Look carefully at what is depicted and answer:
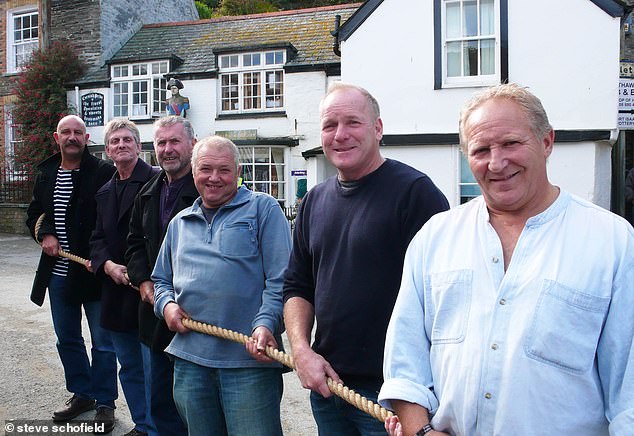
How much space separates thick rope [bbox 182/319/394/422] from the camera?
6.33 ft

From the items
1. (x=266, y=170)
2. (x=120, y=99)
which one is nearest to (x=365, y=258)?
(x=266, y=170)

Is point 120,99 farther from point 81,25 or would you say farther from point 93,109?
point 81,25

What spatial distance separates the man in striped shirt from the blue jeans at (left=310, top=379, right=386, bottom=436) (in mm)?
2389

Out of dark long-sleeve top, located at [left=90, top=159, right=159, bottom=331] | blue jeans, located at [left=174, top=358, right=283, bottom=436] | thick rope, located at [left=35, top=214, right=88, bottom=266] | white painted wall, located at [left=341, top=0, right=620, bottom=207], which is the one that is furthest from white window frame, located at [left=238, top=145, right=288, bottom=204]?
blue jeans, located at [left=174, top=358, right=283, bottom=436]

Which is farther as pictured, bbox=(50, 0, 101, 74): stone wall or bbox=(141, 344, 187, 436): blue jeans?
bbox=(50, 0, 101, 74): stone wall

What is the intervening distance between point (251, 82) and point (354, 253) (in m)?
15.4

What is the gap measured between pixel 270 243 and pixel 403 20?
1094 centimetres

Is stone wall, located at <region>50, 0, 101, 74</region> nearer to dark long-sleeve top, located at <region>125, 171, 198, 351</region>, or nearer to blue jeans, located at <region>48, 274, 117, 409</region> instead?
blue jeans, located at <region>48, 274, 117, 409</region>

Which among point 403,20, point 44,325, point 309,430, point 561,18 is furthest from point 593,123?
point 44,325

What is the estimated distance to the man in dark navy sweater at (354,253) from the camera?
7.20 ft

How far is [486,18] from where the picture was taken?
39.9 ft

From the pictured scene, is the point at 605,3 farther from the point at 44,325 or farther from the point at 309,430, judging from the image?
the point at 44,325

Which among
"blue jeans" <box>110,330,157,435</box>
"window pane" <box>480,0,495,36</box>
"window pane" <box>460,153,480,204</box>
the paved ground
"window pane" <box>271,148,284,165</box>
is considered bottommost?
the paved ground

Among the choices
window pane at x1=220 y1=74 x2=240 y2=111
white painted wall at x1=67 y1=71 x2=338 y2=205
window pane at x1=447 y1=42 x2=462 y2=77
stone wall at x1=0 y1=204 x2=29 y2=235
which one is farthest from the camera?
stone wall at x1=0 y1=204 x2=29 y2=235
